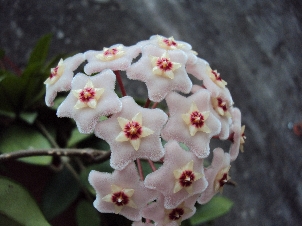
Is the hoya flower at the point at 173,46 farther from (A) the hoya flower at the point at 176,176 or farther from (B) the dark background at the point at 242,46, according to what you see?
(B) the dark background at the point at 242,46

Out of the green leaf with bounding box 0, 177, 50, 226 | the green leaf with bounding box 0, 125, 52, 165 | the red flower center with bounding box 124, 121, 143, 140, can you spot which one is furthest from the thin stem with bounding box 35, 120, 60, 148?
the red flower center with bounding box 124, 121, 143, 140

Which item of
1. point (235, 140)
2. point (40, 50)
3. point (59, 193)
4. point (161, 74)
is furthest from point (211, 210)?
point (40, 50)

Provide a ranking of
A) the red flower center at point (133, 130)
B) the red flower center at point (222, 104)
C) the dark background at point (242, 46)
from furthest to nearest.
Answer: the dark background at point (242, 46) → the red flower center at point (222, 104) → the red flower center at point (133, 130)

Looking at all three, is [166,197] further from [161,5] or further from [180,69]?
[161,5]

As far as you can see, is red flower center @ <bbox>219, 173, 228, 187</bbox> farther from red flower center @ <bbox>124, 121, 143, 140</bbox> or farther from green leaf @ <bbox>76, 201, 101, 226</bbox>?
green leaf @ <bbox>76, 201, 101, 226</bbox>

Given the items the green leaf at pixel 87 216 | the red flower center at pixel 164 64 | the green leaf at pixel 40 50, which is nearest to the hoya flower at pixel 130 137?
the red flower center at pixel 164 64

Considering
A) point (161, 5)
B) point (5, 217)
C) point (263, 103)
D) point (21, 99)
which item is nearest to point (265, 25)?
point (263, 103)
